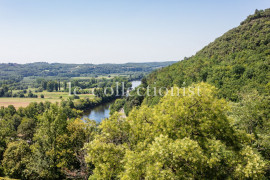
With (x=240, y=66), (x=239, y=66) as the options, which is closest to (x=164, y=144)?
(x=239, y=66)

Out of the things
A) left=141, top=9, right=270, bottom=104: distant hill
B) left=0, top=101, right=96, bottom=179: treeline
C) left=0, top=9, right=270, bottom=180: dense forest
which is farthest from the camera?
left=141, top=9, right=270, bottom=104: distant hill

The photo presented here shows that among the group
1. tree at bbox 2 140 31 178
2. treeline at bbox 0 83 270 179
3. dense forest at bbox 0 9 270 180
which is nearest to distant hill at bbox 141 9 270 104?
dense forest at bbox 0 9 270 180

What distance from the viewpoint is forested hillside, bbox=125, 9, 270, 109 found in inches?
1799

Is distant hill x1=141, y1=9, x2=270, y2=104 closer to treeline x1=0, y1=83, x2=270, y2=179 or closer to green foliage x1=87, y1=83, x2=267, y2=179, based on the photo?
treeline x1=0, y1=83, x2=270, y2=179

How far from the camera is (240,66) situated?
168 ft

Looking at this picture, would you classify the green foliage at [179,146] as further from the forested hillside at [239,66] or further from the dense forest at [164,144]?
the forested hillside at [239,66]

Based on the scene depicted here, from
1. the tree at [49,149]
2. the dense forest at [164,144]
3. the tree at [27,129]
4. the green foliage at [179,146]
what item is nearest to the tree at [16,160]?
the dense forest at [164,144]

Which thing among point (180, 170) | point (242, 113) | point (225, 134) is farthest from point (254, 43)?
point (180, 170)

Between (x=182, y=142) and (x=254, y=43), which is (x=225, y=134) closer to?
(x=182, y=142)

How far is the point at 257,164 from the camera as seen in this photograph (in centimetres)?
880

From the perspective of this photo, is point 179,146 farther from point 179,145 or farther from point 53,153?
point 53,153

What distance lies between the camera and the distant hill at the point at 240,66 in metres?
45.8

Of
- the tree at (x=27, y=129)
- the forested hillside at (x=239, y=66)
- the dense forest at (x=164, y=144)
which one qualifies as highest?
the forested hillside at (x=239, y=66)

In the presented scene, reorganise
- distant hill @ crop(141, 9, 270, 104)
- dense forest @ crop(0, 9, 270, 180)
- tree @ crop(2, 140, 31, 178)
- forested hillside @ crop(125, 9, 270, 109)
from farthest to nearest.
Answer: distant hill @ crop(141, 9, 270, 104), forested hillside @ crop(125, 9, 270, 109), tree @ crop(2, 140, 31, 178), dense forest @ crop(0, 9, 270, 180)
